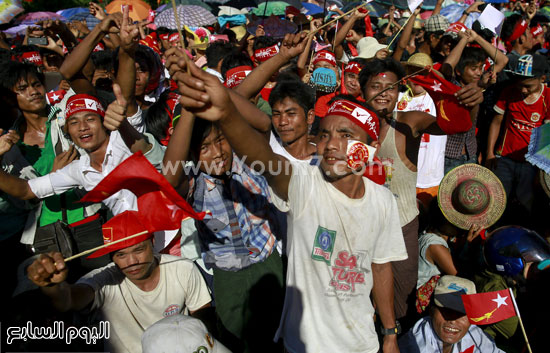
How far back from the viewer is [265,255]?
2.99 meters

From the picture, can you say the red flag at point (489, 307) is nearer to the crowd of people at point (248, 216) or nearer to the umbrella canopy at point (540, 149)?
the crowd of people at point (248, 216)

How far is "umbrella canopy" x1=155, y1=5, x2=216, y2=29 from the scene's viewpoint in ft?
35.0

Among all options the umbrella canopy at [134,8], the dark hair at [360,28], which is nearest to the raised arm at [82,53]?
the dark hair at [360,28]

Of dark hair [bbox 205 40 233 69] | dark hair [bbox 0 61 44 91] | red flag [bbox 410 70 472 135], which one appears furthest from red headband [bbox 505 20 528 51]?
dark hair [bbox 0 61 44 91]

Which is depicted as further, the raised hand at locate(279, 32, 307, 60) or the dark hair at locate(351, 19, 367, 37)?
the dark hair at locate(351, 19, 367, 37)

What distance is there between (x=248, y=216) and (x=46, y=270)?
1.24m

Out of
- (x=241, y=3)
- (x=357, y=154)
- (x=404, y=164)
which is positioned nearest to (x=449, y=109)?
(x=404, y=164)

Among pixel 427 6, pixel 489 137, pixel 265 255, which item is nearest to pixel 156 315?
pixel 265 255

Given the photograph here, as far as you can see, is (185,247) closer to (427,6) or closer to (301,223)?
(301,223)

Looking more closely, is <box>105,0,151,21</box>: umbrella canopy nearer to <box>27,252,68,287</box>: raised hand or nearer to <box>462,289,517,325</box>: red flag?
<box>27,252,68,287</box>: raised hand

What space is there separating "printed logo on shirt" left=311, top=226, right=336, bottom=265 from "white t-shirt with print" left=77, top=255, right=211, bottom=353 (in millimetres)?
1268

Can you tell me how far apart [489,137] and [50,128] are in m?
5.49

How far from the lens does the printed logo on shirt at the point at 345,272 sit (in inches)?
95.4

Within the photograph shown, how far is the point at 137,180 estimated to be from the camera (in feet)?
7.86
